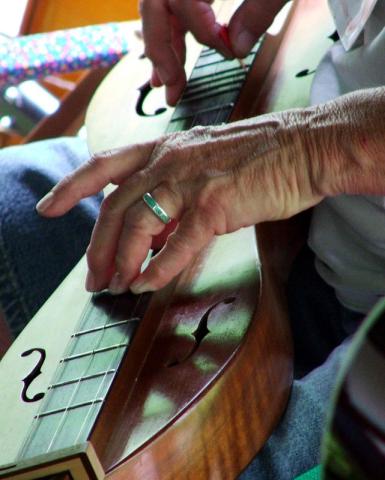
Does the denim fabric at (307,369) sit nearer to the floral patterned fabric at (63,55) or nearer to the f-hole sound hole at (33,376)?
the f-hole sound hole at (33,376)

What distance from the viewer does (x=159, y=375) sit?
2.51 feet

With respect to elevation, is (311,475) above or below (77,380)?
below

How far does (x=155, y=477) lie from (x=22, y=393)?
0.18 m

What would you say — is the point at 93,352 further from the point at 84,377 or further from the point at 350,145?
the point at 350,145

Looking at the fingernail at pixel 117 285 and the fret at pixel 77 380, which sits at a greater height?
the fret at pixel 77 380

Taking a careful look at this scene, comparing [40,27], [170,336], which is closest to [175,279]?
[170,336]

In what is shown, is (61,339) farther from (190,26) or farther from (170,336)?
(190,26)

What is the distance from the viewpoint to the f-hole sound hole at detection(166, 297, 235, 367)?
0.77m

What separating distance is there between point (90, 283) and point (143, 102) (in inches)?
18.2

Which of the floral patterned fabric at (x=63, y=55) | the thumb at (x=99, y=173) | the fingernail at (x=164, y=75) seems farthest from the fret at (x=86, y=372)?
the floral patterned fabric at (x=63, y=55)

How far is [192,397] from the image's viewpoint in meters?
0.72

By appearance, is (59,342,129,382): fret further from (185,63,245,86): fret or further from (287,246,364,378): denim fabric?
(185,63,245,86): fret

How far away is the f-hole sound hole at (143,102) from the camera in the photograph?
3.99 feet

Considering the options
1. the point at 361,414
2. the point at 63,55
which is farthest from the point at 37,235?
the point at 361,414
